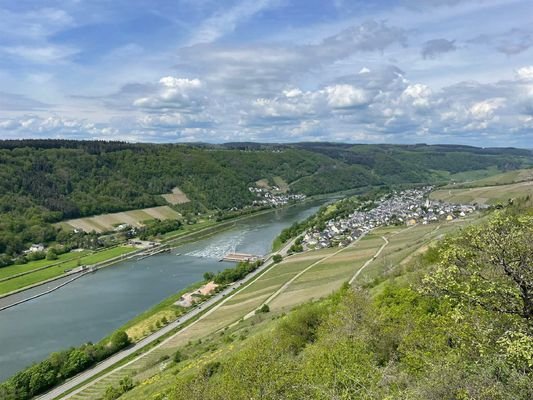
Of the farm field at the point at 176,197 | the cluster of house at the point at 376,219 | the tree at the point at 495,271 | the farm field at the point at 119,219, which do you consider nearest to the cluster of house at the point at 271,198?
the farm field at the point at 176,197

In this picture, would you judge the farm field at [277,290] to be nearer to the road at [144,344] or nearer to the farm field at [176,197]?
the road at [144,344]

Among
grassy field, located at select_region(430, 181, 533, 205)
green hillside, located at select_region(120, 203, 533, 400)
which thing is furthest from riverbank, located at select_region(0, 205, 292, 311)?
grassy field, located at select_region(430, 181, 533, 205)

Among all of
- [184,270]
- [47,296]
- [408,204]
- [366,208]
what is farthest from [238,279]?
[408,204]

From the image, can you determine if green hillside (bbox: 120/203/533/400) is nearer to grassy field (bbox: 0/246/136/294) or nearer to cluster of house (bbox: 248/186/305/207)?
grassy field (bbox: 0/246/136/294)

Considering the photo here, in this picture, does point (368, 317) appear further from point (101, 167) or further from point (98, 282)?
point (101, 167)

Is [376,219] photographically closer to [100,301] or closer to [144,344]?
[100,301]

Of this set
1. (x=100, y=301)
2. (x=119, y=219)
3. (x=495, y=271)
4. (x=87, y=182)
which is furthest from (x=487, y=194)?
(x=495, y=271)

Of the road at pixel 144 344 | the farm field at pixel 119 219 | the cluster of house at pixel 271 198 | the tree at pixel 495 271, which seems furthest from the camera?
the cluster of house at pixel 271 198
